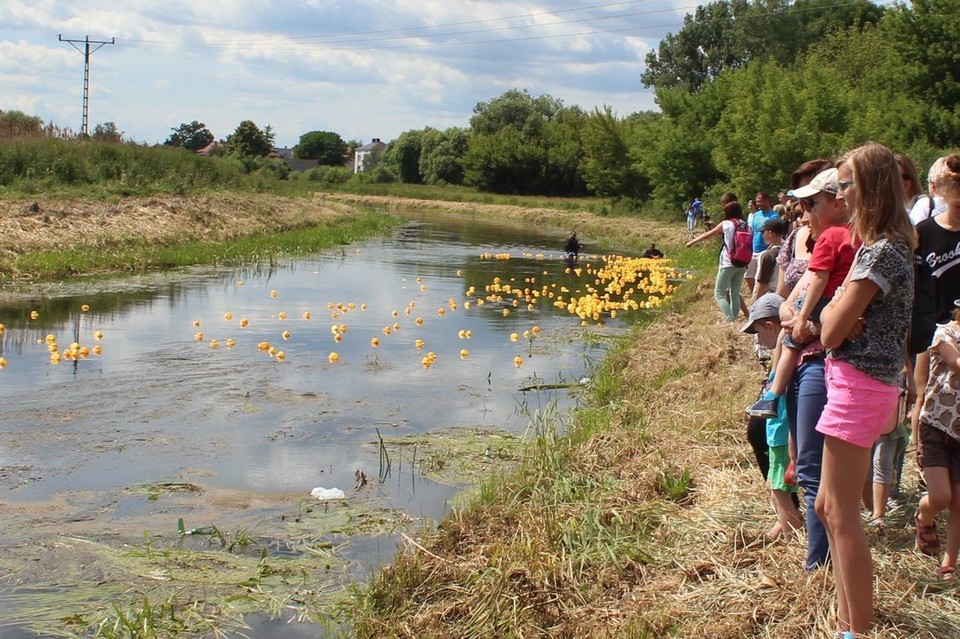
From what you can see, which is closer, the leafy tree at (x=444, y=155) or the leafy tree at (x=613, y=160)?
the leafy tree at (x=613, y=160)

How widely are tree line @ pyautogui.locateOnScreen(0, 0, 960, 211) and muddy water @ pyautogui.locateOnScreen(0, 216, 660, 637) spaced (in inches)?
403

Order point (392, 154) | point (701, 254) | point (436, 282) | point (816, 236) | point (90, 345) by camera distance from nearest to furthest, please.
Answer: point (816, 236), point (90, 345), point (436, 282), point (701, 254), point (392, 154)

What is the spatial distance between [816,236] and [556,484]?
263cm

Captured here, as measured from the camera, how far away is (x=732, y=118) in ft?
112

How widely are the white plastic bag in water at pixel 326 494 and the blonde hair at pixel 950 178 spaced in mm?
4538

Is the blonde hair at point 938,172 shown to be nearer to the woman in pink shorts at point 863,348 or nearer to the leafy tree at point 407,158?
the woman in pink shorts at point 863,348

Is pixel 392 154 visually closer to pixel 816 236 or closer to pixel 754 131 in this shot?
pixel 754 131

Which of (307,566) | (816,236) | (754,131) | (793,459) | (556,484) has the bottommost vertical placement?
(307,566)

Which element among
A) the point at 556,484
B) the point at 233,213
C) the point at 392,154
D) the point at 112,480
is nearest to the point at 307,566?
the point at 556,484

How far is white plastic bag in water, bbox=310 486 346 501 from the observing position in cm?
729

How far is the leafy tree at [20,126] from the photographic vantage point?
103 feet

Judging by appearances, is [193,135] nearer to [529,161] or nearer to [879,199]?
[529,161]

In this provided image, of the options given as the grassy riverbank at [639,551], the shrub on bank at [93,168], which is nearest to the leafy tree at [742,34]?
the shrub on bank at [93,168]

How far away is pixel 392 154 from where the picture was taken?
102 m
